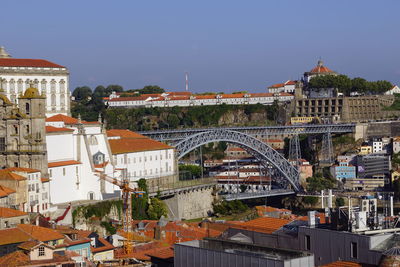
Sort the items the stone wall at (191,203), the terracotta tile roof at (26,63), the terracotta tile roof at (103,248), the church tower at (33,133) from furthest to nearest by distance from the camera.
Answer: the terracotta tile roof at (26,63)
the stone wall at (191,203)
the church tower at (33,133)
the terracotta tile roof at (103,248)

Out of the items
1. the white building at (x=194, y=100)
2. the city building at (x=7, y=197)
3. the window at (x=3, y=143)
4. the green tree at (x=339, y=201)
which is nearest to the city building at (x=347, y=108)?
the white building at (x=194, y=100)

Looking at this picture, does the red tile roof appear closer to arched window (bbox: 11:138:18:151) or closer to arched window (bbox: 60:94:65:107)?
arched window (bbox: 11:138:18:151)

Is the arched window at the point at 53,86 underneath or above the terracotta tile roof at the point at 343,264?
above

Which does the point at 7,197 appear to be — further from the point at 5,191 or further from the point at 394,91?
the point at 394,91

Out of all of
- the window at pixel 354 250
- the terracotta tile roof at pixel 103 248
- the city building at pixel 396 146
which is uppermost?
the city building at pixel 396 146

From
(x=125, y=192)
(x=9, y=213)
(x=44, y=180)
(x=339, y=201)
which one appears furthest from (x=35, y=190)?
(x=339, y=201)

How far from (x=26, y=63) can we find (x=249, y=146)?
1849 cm

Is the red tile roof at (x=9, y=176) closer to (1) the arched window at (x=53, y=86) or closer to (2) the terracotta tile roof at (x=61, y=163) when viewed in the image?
(2) the terracotta tile roof at (x=61, y=163)

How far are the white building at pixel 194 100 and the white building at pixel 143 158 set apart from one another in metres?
52.0

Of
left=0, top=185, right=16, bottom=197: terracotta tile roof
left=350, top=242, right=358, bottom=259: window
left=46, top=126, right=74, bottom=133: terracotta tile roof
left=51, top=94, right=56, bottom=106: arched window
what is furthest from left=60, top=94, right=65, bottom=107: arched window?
left=350, top=242, right=358, bottom=259: window

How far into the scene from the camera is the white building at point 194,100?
11694cm

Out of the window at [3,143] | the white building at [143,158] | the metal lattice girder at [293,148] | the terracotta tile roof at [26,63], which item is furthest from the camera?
the metal lattice girder at [293,148]

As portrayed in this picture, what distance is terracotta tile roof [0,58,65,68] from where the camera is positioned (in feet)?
236

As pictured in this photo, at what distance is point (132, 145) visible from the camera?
60469mm
